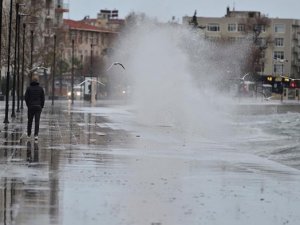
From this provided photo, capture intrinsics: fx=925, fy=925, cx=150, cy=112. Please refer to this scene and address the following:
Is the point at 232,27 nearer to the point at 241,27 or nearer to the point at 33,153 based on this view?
the point at 241,27

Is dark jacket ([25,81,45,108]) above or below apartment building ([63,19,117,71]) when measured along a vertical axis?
below

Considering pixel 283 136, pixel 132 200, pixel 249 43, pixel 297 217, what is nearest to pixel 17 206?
pixel 132 200

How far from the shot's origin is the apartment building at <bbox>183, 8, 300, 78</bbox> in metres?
190

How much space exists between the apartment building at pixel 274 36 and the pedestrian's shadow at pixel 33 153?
163005 mm

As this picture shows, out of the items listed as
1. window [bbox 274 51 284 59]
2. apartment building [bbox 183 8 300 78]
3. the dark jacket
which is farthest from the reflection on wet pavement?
window [bbox 274 51 284 59]

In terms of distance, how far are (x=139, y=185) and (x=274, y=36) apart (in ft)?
591

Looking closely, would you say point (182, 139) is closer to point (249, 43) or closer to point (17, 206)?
point (17, 206)

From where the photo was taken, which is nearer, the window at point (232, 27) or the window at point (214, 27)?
the window at point (232, 27)

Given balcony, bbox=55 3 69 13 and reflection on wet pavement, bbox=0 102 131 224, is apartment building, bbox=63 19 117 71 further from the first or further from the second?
reflection on wet pavement, bbox=0 102 131 224

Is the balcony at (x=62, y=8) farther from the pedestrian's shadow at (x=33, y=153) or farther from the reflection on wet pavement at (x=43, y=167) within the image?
the pedestrian's shadow at (x=33, y=153)

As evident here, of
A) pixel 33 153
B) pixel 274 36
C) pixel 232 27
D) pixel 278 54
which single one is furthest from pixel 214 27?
pixel 33 153

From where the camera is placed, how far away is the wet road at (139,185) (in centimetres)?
1228

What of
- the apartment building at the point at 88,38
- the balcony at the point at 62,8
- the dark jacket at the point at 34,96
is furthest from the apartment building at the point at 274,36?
the dark jacket at the point at 34,96

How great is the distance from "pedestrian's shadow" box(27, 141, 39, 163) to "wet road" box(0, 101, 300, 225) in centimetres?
2
